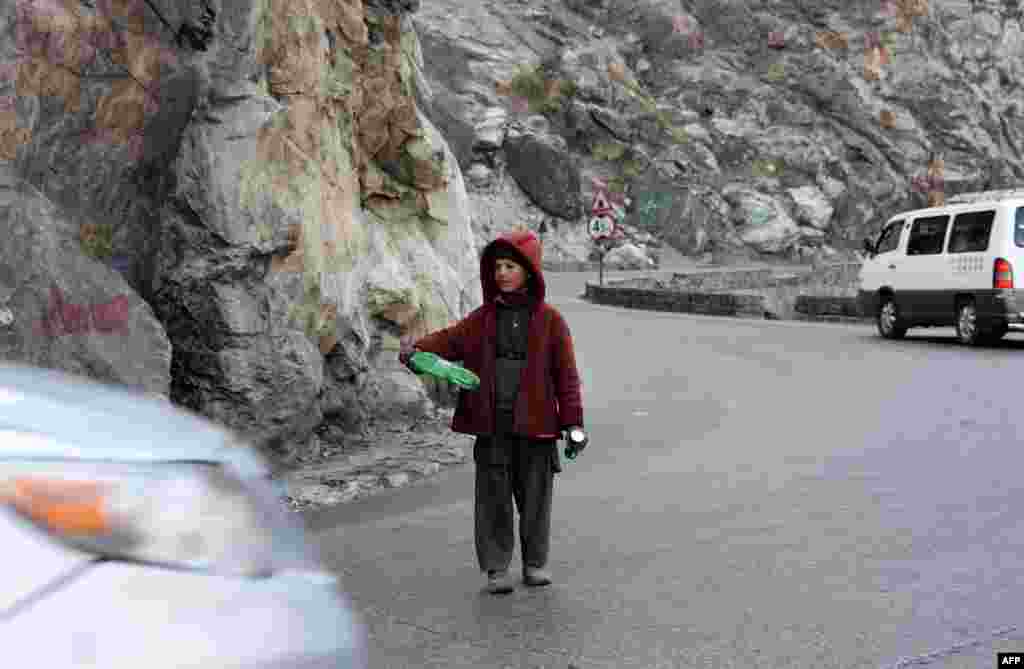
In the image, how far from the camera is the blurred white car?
2.29 m

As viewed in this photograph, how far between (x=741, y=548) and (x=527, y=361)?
1.51m

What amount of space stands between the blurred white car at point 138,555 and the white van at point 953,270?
18965 mm

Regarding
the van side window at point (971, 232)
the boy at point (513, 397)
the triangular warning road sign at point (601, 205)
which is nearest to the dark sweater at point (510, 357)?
the boy at point (513, 397)

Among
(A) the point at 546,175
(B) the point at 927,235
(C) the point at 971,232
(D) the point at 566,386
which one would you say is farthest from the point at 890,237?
(A) the point at 546,175

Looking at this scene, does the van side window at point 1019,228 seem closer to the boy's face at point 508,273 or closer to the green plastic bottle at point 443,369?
the boy's face at point 508,273

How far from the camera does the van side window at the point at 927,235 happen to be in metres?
22.1

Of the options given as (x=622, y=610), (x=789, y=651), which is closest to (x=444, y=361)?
(x=622, y=610)

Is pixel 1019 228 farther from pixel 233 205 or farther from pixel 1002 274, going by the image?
pixel 233 205

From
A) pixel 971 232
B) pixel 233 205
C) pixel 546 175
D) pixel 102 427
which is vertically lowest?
pixel 102 427

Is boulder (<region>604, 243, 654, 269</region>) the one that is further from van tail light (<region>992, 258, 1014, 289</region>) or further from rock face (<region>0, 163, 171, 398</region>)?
rock face (<region>0, 163, 171, 398</region>)

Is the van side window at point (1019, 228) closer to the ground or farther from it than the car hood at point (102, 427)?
farther from it

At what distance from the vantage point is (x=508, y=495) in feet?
22.2

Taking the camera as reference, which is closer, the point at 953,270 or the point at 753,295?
the point at 953,270

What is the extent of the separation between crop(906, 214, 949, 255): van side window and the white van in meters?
0.01
